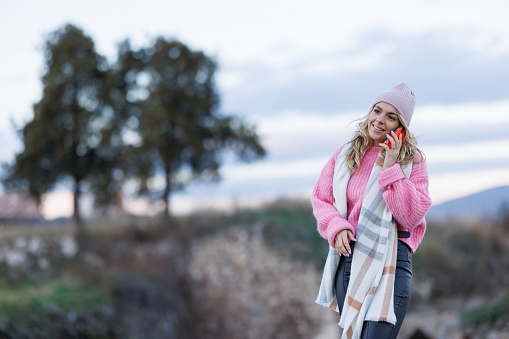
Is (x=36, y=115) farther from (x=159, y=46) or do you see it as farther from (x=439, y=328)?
(x=439, y=328)

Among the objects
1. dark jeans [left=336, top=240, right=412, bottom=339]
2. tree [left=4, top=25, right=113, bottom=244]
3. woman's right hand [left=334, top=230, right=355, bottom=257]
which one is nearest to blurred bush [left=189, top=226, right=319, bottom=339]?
tree [left=4, top=25, right=113, bottom=244]

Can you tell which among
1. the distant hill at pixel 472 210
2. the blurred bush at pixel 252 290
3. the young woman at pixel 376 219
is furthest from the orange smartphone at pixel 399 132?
the blurred bush at pixel 252 290

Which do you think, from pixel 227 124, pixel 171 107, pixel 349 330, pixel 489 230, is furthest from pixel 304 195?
pixel 349 330

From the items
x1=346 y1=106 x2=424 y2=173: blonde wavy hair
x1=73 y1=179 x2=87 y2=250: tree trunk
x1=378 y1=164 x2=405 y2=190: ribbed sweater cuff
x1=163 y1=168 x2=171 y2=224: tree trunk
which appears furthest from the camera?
x1=163 y1=168 x2=171 y2=224: tree trunk

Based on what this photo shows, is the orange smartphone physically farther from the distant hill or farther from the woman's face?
the distant hill

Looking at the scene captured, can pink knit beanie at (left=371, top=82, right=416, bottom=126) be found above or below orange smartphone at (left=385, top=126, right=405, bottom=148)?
above

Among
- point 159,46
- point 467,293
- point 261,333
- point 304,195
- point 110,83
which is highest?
point 159,46

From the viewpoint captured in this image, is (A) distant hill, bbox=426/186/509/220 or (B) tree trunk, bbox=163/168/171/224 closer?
(A) distant hill, bbox=426/186/509/220

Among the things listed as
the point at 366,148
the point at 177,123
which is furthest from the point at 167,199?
the point at 366,148

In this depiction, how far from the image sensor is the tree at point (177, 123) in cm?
1587

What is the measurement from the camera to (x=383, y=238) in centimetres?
312

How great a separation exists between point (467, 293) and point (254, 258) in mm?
5142

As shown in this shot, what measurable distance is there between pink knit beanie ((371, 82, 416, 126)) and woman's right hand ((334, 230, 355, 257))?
0.72 m

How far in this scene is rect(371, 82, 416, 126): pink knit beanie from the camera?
322 cm
